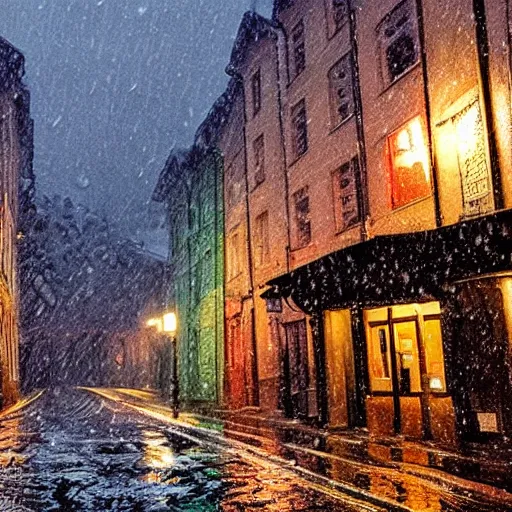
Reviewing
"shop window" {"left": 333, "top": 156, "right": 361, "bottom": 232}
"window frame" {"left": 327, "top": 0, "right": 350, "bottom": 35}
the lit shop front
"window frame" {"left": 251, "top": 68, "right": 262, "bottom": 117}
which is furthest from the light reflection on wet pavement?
"window frame" {"left": 251, "top": 68, "right": 262, "bottom": 117}

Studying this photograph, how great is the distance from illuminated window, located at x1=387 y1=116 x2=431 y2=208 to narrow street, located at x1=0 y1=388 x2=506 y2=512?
6.90 meters

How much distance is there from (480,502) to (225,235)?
21456mm

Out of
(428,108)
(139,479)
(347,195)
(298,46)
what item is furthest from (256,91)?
(139,479)

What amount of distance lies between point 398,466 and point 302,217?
39.6 feet

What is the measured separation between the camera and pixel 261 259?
Answer: 2262cm

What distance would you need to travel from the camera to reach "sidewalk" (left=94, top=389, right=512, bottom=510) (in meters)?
6.46

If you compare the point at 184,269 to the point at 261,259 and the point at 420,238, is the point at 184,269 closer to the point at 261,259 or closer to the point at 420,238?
the point at 261,259

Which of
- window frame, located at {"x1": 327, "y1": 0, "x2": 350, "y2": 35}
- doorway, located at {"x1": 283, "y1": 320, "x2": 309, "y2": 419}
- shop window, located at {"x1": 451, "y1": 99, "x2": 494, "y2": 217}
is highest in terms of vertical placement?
window frame, located at {"x1": 327, "y1": 0, "x2": 350, "y2": 35}

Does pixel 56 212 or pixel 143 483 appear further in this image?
pixel 56 212

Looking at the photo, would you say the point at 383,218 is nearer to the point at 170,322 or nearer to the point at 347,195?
the point at 347,195

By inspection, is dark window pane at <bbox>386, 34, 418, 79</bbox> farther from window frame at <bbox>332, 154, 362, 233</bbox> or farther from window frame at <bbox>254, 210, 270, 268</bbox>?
window frame at <bbox>254, 210, 270, 268</bbox>

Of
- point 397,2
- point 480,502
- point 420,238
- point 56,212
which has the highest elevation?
point 56,212

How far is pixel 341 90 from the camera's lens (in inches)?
699

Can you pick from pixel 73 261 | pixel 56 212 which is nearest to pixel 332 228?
pixel 73 261
